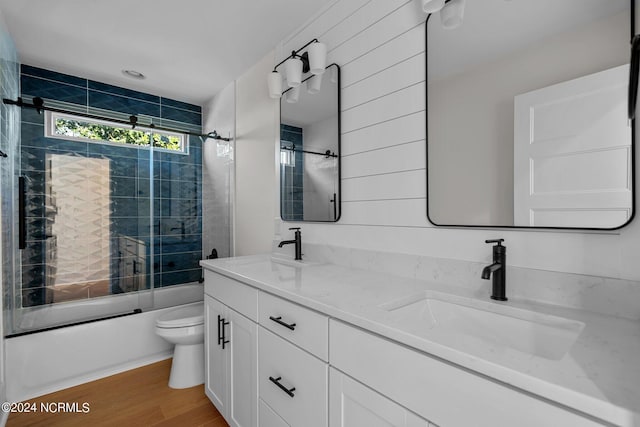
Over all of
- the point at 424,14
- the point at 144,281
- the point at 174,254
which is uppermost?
the point at 424,14

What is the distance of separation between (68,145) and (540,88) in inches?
127

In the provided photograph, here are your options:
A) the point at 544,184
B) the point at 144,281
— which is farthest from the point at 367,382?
the point at 144,281

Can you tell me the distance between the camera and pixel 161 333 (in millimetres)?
2084

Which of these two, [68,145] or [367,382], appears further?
[68,145]

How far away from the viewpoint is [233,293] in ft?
5.09

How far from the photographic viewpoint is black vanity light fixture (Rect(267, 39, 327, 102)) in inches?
67.7

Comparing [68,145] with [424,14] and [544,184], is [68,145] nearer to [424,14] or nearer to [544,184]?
[424,14]

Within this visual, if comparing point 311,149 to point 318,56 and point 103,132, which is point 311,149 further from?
point 103,132

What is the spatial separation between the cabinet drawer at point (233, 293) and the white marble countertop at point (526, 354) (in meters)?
0.16

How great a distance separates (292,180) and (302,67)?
731 mm

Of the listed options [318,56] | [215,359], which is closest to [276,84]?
[318,56]

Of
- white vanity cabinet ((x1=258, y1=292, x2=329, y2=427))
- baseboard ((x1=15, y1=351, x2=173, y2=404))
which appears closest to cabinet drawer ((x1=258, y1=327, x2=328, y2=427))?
white vanity cabinet ((x1=258, y1=292, x2=329, y2=427))

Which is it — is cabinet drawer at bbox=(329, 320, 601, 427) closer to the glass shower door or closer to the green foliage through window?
the glass shower door

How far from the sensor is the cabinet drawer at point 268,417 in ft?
3.91
